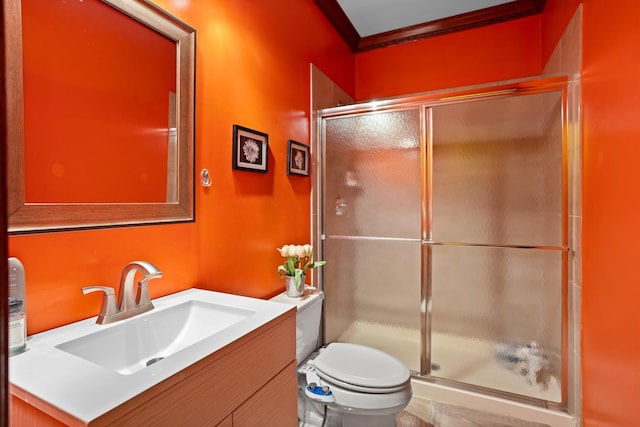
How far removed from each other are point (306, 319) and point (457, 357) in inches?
39.3

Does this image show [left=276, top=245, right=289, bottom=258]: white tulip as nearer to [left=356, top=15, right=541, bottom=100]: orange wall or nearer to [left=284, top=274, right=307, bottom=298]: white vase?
[left=284, top=274, right=307, bottom=298]: white vase

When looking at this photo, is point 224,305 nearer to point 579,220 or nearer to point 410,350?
point 410,350

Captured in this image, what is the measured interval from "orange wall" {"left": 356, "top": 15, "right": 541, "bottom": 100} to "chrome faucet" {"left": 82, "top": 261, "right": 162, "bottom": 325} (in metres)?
2.33

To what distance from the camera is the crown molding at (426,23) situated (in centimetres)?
217

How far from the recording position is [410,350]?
197 centimetres

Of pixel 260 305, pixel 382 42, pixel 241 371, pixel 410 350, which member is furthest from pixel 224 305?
pixel 382 42

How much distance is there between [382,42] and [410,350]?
7.74ft

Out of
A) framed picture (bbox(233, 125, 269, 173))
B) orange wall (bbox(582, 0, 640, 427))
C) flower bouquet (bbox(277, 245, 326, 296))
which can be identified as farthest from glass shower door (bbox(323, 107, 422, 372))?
orange wall (bbox(582, 0, 640, 427))

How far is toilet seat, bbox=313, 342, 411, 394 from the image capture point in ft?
4.32

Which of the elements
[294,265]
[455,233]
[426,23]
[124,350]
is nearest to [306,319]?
[294,265]

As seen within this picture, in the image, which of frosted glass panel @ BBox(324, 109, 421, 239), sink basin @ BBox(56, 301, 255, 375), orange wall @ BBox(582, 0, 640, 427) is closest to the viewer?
sink basin @ BBox(56, 301, 255, 375)

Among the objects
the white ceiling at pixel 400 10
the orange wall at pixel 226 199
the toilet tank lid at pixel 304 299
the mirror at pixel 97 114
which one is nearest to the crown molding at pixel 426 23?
the white ceiling at pixel 400 10

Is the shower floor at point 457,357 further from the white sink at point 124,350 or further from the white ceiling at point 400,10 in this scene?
the white ceiling at point 400,10

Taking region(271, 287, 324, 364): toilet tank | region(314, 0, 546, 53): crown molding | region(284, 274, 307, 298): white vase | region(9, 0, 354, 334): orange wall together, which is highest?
region(314, 0, 546, 53): crown molding
